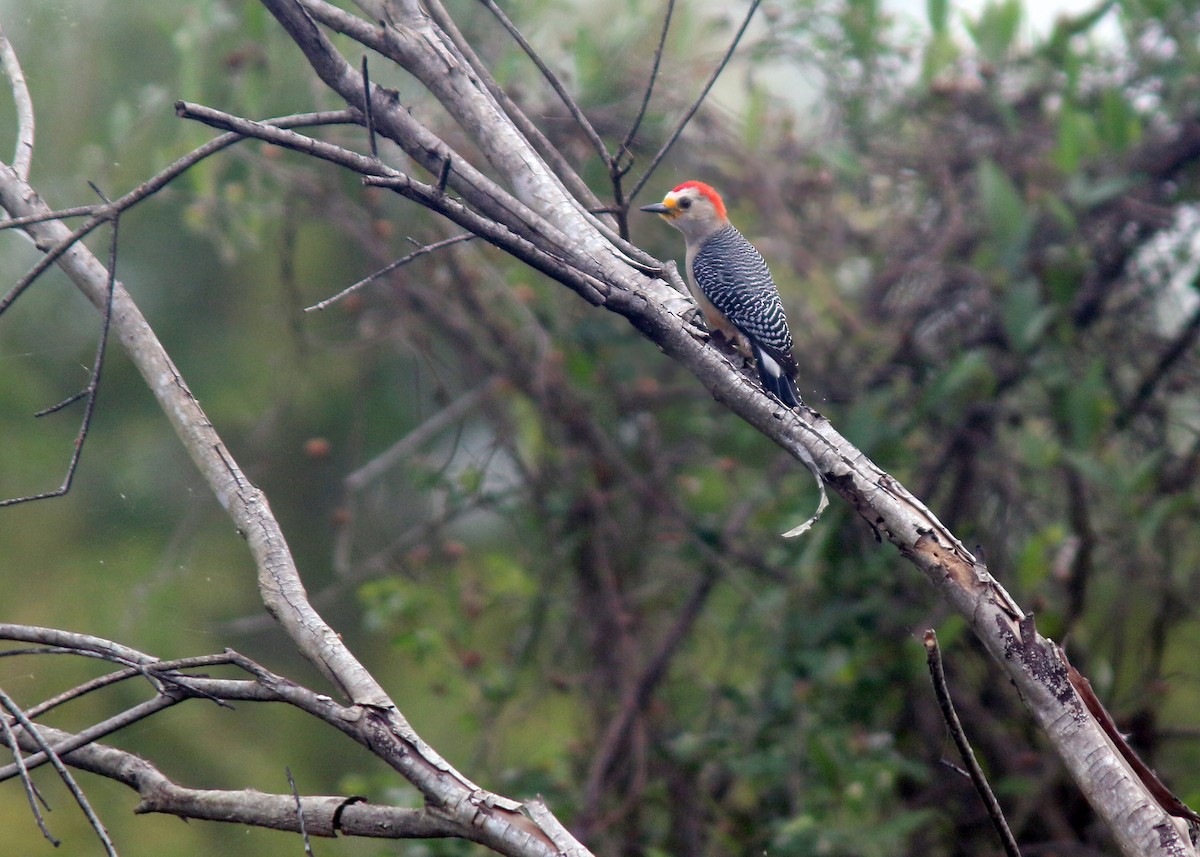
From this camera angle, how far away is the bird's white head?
4.83 metres

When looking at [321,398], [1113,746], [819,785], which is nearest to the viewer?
[1113,746]

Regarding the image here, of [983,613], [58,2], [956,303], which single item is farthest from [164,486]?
[956,303]

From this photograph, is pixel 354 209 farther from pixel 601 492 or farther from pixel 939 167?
pixel 939 167

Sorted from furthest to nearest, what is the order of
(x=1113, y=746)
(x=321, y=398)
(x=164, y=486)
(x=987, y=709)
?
(x=321, y=398) → (x=987, y=709) → (x=164, y=486) → (x=1113, y=746)

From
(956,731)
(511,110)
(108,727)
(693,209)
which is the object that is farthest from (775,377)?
(108,727)

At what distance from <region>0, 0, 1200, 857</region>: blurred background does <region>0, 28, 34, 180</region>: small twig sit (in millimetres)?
1551

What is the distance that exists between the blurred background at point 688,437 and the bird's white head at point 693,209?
0.39 metres

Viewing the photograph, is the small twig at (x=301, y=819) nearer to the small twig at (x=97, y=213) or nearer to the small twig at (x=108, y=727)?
the small twig at (x=108, y=727)

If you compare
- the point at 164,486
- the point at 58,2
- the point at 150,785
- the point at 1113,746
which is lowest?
the point at 1113,746

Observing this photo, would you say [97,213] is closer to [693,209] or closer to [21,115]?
[21,115]

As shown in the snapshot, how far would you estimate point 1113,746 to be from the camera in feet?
6.03

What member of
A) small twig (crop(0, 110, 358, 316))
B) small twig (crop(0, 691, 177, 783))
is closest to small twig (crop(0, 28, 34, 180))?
small twig (crop(0, 110, 358, 316))

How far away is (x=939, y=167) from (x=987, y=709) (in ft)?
8.43

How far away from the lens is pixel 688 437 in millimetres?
5758
